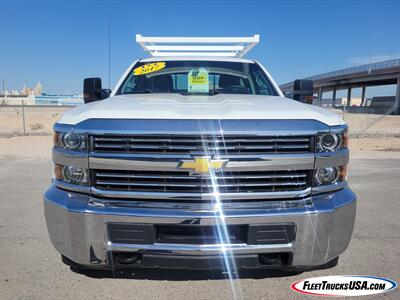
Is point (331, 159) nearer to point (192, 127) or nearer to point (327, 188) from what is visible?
point (327, 188)

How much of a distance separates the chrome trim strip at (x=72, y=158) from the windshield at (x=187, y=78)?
180cm

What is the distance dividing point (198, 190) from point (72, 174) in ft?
3.02

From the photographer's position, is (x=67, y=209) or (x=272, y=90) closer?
(x=67, y=209)

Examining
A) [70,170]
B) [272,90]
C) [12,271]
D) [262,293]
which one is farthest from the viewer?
[272,90]

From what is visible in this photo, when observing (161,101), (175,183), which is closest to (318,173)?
(175,183)

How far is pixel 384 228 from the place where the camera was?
15.8 ft

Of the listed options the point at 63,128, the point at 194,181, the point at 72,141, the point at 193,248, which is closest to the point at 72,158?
the point at 72,141

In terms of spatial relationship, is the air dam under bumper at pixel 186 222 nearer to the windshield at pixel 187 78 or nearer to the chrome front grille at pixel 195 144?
the chrome front grille at pixel 195 144

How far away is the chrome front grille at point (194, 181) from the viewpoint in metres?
2.69

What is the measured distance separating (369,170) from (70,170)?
24.9 ft

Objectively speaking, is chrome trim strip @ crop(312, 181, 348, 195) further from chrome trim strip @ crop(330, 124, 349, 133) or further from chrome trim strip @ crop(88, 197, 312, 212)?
chrome trim strip @ crop(330, 124, 349, 133)

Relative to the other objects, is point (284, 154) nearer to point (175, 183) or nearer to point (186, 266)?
point (175, 183)

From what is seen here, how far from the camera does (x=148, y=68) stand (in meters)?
4.90

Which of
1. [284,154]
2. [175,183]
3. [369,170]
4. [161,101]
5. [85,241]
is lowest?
[369,170]
